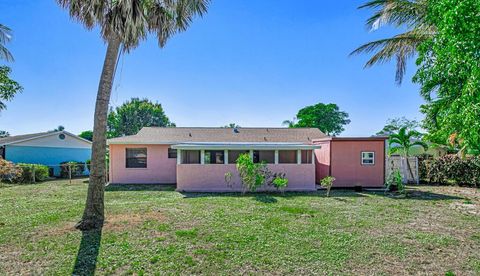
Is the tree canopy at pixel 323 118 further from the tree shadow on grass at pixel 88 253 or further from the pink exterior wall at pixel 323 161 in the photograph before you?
the tree shadow on grass at pixel 88 253

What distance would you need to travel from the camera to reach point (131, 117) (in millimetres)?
42500

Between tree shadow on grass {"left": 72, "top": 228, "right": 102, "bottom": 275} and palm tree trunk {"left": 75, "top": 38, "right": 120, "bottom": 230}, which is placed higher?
palm tree trunk {"left": 75, "top": 38, "right": 120, "bottom": 230}

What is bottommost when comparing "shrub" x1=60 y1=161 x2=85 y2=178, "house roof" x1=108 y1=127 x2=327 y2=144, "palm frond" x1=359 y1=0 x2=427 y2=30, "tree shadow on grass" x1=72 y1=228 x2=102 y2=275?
"tree shadow on grass" x1=72 y1=228 x2=102 y2=275

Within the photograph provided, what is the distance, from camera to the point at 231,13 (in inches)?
434

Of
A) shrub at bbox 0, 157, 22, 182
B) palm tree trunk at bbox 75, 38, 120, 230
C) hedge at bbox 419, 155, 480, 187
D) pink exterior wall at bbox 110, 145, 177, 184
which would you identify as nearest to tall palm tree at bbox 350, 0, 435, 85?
hedge at bbox 419, 155, 480, 187

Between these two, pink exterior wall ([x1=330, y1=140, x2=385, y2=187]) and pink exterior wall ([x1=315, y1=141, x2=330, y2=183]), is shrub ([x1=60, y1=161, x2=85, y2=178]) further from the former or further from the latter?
pink exterior wall ([x1=330, y1=140, x2=385, y2=187])

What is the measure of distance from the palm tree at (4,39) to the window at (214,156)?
9.99 metres

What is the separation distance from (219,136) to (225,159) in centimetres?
477

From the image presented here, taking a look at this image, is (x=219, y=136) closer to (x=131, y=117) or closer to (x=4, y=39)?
(x=4, y=39)

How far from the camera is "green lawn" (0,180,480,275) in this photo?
474 centimetres

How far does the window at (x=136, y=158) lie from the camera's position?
16.6 m

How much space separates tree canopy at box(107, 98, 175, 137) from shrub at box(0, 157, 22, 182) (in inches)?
1027

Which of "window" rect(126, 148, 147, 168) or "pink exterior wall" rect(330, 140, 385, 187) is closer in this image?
"pink exterior wall" rect(330, 140, 385, 187)

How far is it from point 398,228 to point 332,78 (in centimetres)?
1350
